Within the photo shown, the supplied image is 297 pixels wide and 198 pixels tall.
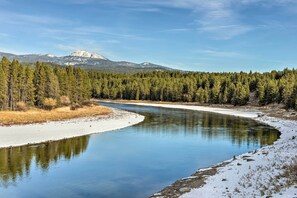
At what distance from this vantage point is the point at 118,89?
190 metres

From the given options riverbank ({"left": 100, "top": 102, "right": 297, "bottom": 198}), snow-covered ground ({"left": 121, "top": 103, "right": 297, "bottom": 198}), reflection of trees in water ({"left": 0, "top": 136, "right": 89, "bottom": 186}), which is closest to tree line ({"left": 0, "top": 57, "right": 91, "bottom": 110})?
reflection of trees in water ({"left": 0, "top": 136, "right": 89, "bottom": 186})

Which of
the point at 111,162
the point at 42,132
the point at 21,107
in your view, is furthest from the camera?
the point at 21,107

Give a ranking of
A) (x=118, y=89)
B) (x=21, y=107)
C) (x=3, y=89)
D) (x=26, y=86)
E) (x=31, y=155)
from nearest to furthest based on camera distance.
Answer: (x=31, y=155), (x=21, y=107), (x=3, y=89), (x=26, y=86), (x=118, y=89)

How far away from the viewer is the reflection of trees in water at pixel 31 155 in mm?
24923

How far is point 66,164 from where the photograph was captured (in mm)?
28953

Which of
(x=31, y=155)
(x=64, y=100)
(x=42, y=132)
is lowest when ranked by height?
(x=31, y=155)

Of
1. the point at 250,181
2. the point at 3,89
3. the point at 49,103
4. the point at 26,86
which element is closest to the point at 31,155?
the point at 250,181

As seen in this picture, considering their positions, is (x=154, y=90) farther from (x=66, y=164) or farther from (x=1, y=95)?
(x=66, y=164)

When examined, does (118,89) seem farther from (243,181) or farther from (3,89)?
(243,181)

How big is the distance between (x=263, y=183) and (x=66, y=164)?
1712 cm

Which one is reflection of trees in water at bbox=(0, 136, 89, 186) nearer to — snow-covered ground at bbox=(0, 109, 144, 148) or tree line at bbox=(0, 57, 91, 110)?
snow-covered ground at bbox=(0, 109, 144, 148)

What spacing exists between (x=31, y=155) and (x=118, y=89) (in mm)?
159397

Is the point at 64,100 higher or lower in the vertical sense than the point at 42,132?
higher

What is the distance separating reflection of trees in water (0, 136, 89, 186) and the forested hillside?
128 feet
